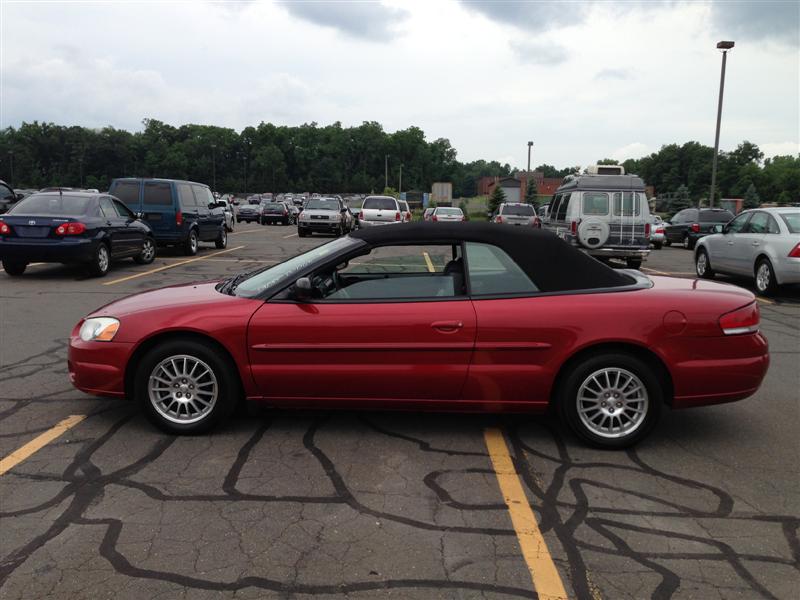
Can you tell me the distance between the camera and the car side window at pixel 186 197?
15977mm

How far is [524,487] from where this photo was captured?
11.4 feet

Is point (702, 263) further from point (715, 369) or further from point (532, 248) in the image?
point (532, 248)

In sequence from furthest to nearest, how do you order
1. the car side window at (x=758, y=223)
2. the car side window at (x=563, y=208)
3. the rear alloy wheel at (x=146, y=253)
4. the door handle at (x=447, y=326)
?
the car side window at (x=563, y=208)
the rear alloy wheel at (x=146, y=253)
the car side window at (x=758, y=223)
the door handle at (x=447, y=326)

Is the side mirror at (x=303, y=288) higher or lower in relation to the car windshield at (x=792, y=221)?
lower

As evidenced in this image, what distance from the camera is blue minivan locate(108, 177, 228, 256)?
50.5 ft

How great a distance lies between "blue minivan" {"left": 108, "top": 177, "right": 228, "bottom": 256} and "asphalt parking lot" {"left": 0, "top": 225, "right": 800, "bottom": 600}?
1136 centimetres

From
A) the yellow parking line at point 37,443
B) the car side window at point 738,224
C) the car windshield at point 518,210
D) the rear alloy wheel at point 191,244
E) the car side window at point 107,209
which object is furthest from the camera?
the car windshield at point 518,210

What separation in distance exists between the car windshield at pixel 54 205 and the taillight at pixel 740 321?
10.9 m

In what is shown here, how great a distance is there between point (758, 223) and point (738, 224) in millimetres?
714

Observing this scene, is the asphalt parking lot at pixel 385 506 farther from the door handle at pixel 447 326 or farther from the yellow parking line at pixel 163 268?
the yellow parking line at pixel 163 268

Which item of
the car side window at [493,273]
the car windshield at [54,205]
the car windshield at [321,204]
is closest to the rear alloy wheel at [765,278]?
the car side window at [493,273]

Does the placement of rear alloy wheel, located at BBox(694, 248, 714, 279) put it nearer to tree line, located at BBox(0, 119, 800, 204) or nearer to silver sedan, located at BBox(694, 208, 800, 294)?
silver sedan, located at BBox(694, 208, 800, 294)

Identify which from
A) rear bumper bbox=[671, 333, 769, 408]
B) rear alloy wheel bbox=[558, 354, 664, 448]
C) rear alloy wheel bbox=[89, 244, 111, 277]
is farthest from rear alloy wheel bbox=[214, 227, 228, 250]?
rear bumper bbox=[671, 333, 769, 408]

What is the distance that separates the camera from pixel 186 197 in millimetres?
16297
